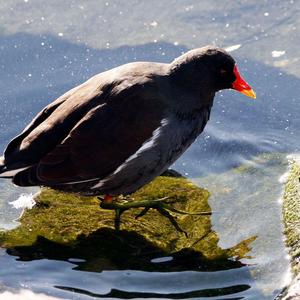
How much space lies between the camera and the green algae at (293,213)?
4.77 meters

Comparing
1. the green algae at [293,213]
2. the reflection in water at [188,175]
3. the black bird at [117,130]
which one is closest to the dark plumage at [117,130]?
the black bird at [117,130]

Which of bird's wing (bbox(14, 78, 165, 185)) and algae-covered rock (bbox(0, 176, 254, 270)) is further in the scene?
bird's wing (bbox(14, 78, 165, 185))

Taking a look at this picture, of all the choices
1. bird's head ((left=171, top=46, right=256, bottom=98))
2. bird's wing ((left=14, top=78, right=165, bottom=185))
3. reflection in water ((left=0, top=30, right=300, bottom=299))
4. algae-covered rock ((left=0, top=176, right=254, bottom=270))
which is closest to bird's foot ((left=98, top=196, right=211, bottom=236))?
algae-covered rock ((left=0, top=176, right=254, bottom=270))

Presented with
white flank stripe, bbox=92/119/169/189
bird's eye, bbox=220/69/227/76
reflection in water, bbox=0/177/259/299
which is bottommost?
reflection in water, bbox=0/177/259/299

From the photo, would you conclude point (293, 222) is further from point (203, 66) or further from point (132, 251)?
point (203, 66)

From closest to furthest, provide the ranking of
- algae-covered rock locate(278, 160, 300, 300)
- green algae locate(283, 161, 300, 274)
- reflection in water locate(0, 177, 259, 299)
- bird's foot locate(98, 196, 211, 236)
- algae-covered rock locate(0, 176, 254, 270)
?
algae-covered rock locate(278, 160, 300, 300)
reflection in water locate(0, 177, 259, 299)
green algae locate(283, 161, 300, 274)
algae-covered rock locate(0, 176, 254, 270)
bird's foot locate(98, 196, 211, 236)

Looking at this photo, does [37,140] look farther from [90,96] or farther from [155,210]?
[155,210]

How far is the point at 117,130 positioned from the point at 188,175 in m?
0.91

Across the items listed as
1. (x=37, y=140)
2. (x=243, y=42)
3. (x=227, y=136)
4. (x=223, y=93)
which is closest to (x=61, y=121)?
(x=37, y=140)

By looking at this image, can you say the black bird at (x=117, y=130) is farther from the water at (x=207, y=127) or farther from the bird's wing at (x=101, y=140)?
the water at (x=207, y=127)

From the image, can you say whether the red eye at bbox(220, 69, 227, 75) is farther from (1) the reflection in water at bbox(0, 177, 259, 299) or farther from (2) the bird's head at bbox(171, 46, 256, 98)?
(1) the reflection in water at bbox(0, 177, 259, 299)

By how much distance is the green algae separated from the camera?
15.7 feet

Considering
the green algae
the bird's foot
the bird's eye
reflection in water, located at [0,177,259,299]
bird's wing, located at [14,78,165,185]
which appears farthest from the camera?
the bird's eye

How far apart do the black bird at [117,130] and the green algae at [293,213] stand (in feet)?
2.19
